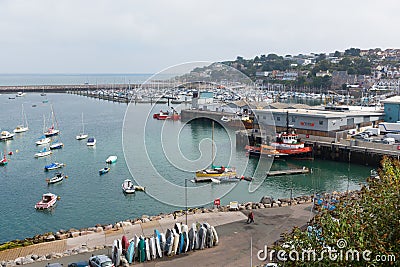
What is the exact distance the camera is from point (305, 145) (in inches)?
999

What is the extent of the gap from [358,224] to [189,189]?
479 inches

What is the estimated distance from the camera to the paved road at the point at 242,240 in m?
8.58

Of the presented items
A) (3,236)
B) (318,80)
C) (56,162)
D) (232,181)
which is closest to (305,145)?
(232,181)

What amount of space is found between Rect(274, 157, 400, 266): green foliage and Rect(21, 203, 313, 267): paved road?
158 inches

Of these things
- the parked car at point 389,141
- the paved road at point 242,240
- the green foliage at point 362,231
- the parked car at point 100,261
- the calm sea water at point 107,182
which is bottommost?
the calm sea water at point 107,182

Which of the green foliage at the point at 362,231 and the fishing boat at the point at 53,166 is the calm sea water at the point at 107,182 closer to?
the fishing boat at the point at 53,166

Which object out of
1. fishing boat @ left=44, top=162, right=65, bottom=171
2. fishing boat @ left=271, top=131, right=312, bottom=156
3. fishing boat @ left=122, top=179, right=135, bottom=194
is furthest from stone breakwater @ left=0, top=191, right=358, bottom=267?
fishing boat @ left=44, top=162, right=65, bottom=171

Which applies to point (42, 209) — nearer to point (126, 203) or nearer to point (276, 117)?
point (126, 203)

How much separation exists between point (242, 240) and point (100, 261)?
3252mm

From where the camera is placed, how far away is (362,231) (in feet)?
14.3

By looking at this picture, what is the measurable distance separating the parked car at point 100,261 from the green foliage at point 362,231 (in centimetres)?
442

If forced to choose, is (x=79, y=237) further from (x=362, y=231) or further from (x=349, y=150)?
(x=349, y=150)

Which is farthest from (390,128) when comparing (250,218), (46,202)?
(46,202)

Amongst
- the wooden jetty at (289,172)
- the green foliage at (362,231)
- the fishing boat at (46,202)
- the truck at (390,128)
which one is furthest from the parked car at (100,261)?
the truck at (390,128)
